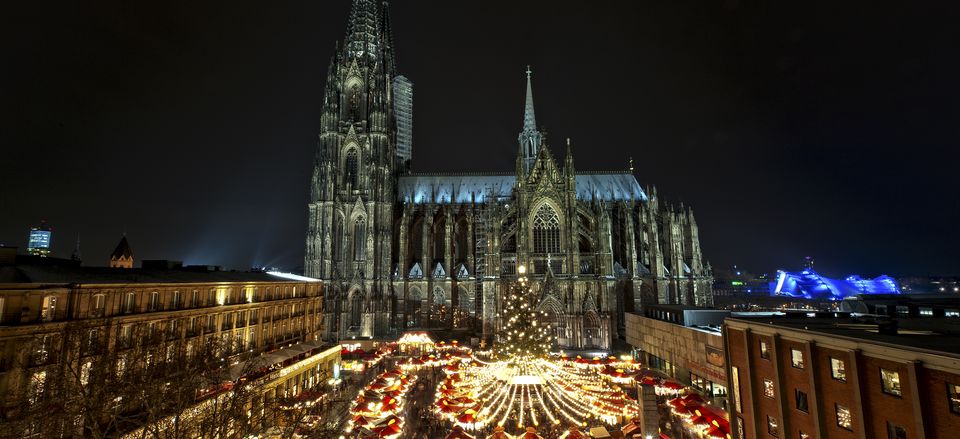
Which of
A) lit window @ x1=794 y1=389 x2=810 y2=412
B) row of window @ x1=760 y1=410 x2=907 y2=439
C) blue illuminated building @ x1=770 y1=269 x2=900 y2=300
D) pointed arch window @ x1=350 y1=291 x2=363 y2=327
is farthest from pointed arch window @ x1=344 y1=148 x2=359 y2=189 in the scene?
blue illuminated building @ x1=770 y1=269 x2=900 y2=300

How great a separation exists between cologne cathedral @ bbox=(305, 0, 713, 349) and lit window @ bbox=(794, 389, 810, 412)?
31947mm

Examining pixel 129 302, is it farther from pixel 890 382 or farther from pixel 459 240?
pixel 459 240

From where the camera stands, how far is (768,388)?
2236 cm

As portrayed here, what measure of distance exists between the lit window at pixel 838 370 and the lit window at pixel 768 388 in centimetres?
362

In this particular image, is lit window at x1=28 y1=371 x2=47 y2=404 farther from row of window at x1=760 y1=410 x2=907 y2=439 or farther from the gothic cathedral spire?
the gothic cathedral spire

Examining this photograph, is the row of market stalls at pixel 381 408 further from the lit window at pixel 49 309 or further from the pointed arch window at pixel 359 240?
the pointed arch window at pixel 359 240

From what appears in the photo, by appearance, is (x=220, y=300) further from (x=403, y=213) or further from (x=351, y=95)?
(x=351, y=95)

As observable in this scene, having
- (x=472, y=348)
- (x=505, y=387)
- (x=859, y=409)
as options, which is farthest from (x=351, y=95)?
(x=859, y=409)

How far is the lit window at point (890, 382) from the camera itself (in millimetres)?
16297

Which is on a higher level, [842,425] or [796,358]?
[796,358]

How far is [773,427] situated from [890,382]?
22.8 ft

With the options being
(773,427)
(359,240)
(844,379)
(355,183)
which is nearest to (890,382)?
(844,379)

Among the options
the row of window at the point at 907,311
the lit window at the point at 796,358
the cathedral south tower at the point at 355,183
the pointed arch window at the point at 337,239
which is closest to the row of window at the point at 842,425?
the lit window at the point at 796,358

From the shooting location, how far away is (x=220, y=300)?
118 feet
